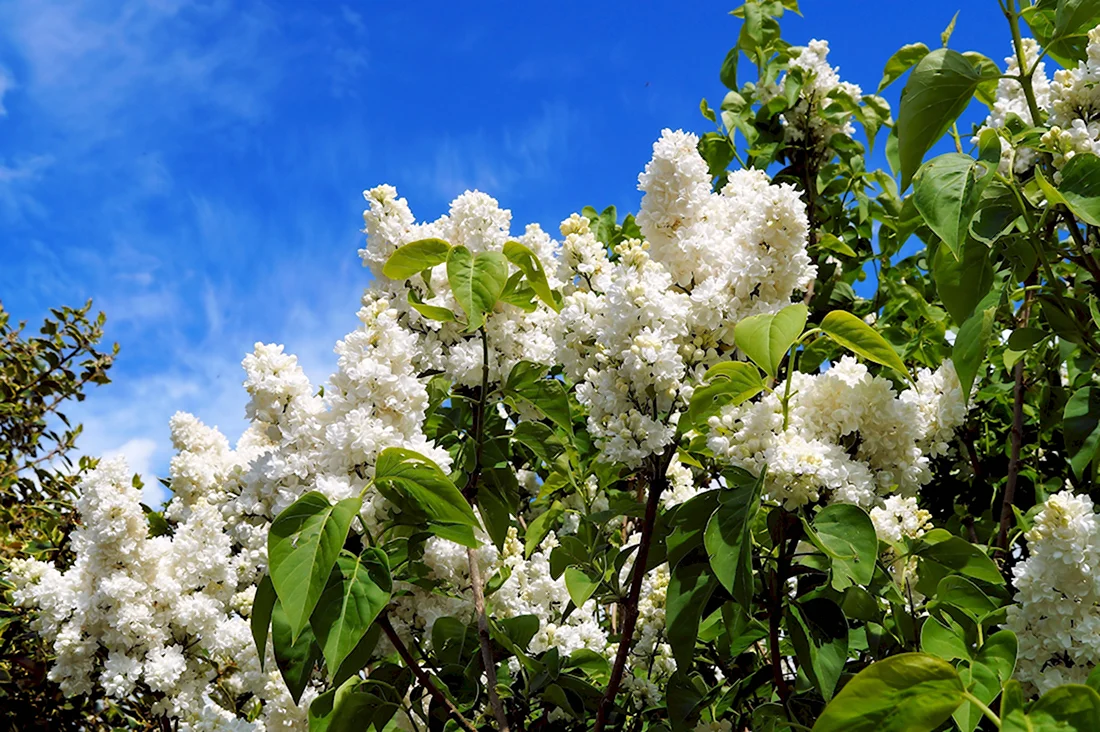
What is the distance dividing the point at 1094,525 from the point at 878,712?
0.87m

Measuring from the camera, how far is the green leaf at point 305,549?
144cm

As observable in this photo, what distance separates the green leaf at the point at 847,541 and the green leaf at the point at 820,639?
123 mm

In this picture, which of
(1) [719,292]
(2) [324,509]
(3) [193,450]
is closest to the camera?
(2) [324,509]

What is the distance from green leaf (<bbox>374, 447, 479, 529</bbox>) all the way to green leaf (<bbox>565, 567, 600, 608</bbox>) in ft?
1.35

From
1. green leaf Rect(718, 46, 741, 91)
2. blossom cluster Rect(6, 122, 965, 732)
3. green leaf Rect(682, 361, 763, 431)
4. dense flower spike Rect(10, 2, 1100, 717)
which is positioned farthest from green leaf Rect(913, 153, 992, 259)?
green leaf Rect(718, 46, 741, 91)

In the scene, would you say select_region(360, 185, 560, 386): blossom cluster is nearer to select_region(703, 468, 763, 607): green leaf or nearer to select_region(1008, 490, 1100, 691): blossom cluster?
select_region(703, 468, 763, 607): green leaf

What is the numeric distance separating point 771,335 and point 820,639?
0.56m

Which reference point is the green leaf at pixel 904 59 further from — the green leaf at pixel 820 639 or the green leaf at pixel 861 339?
the green leaf at pixel 820 639

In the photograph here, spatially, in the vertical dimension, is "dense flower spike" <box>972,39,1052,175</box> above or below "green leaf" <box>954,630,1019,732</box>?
above

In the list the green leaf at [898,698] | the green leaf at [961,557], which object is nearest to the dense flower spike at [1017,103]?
the green leaf at [961,557]

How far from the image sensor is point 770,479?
1.61 meters

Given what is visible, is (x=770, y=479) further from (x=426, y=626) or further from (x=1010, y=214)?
(x=426, y=626)

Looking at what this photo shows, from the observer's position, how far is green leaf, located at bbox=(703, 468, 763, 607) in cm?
145

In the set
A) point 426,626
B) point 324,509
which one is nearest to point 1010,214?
point 324,509
